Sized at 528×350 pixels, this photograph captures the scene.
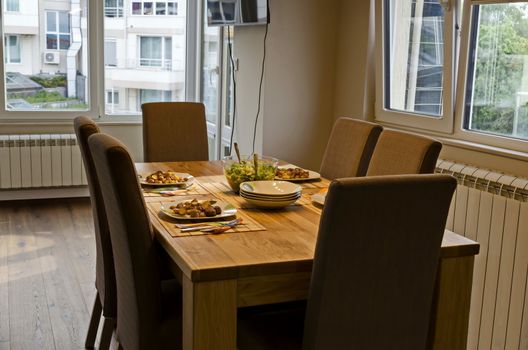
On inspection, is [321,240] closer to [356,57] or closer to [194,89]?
[356,57]

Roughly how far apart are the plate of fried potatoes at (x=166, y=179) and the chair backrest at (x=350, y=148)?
2.44 feet

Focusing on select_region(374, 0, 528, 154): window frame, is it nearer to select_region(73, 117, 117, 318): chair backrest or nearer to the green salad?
the green salad

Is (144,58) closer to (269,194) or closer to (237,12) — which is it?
(237,12)

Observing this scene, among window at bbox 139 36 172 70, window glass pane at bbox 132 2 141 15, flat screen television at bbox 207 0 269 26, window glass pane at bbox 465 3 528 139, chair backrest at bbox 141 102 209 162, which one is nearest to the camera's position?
window glass pane at bbox 465 3 528 139

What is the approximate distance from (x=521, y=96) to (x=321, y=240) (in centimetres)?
177

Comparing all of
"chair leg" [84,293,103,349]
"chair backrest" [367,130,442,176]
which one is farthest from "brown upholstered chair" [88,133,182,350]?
"chair backrest" [367,130,442,176]

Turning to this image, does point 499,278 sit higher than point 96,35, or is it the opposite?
point 96,35

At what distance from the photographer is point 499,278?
2955 mm

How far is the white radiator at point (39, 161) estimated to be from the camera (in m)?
5.39

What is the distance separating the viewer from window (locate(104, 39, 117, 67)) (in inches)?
228

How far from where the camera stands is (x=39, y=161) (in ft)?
18.0

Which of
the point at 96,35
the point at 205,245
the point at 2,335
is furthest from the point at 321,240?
the point at 96,35

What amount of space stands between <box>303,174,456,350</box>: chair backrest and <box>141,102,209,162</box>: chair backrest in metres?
2.08

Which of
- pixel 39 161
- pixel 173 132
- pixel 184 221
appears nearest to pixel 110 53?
pixel 39 161
